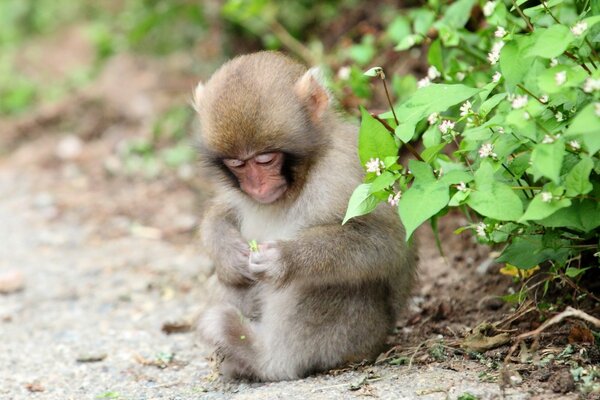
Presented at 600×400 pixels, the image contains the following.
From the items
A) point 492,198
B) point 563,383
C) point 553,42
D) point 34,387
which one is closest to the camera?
point 553,42

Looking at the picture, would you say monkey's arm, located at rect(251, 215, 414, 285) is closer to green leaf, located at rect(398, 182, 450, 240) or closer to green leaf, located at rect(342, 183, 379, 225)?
green leaf, located at rect(342, 183, 379, 225)

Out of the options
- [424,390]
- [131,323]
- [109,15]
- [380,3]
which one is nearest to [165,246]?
[131,323]

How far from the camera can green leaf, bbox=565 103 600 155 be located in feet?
10.9

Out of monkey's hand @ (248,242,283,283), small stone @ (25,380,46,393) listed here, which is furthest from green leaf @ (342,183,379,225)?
small stone @ (25,380,46,393)

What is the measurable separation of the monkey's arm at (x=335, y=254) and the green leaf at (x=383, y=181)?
75cm

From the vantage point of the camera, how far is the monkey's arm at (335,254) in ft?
15.8

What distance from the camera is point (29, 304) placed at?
23.6ft

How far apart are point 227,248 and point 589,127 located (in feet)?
8.26

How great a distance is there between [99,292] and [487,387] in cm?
407

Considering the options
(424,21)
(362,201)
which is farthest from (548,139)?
(424,21)

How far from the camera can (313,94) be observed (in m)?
5.13

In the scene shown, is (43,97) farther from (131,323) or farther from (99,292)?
(131,323)

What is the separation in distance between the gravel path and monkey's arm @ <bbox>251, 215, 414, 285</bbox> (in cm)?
54

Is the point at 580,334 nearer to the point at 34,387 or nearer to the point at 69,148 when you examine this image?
the point at 34,387
